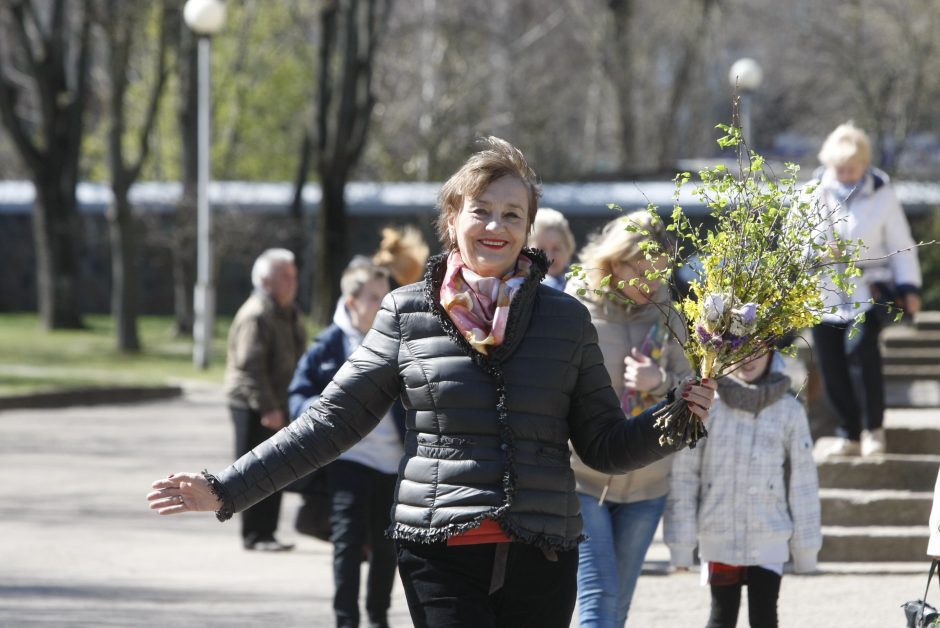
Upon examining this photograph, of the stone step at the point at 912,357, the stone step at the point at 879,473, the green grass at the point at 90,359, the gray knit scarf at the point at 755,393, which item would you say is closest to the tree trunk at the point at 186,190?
the green grass at the point at 90,359

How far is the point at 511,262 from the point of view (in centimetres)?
436

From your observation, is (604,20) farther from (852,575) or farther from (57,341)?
(852,575)

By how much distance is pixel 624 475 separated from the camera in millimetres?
5766

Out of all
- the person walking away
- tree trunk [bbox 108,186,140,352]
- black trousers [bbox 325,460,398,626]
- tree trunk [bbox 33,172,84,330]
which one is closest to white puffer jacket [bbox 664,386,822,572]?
the person walking away

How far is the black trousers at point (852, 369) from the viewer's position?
8.90 meters

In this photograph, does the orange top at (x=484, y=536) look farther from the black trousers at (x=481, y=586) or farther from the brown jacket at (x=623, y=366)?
the brown jacket at (x=623, y=366)

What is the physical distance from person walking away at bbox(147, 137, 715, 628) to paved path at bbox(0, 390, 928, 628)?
355 centimetres

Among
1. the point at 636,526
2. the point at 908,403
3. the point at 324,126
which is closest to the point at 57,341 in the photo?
the point at 324,126

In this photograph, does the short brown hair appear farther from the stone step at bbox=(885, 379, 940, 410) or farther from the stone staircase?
the stone step at bbox=(885, 379, 940, 410)

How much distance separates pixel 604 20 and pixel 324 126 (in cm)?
1193

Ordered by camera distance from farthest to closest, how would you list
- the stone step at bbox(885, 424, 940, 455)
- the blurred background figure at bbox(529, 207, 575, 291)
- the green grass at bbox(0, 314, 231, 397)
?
the green grass at bbox(0, 314, 231, 397) < the stone step at bbox(885, 424, 940, 455) < the blurred background figure at bbox(529, 207, 575, 291)

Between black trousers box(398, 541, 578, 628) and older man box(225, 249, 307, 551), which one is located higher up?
older man box(225, 249, 307, 551)

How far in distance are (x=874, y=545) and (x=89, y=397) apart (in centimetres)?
1285

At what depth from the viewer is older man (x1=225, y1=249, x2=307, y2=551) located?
10.1 meters
